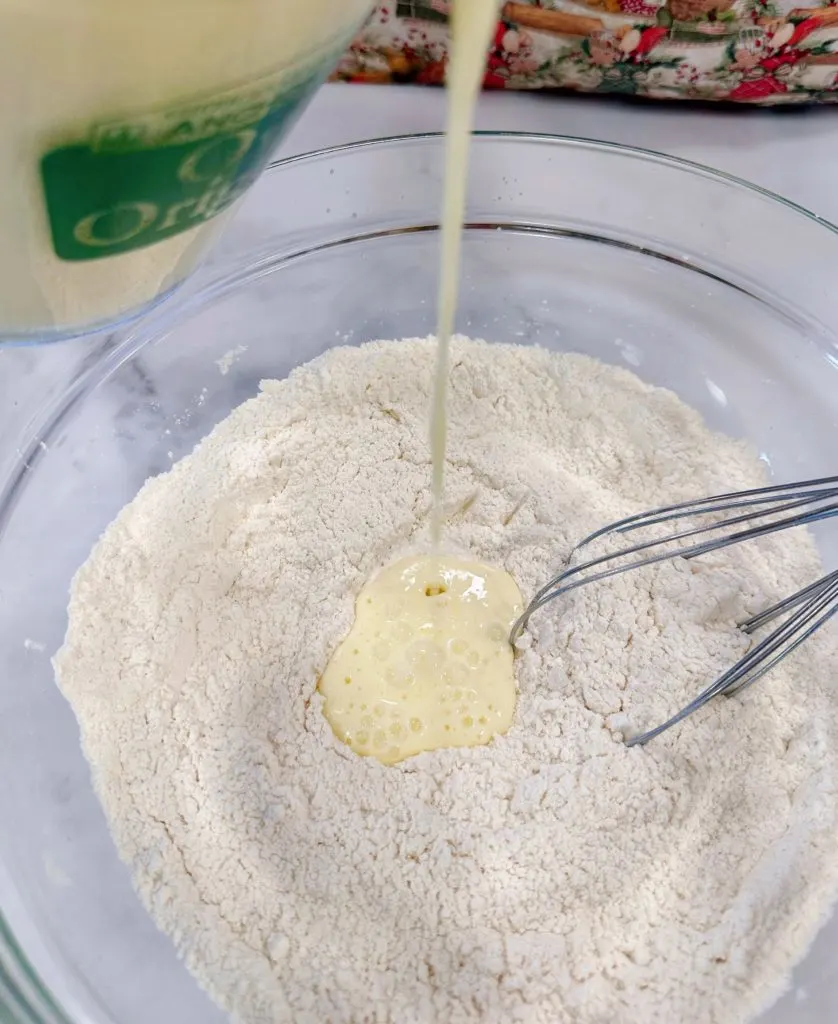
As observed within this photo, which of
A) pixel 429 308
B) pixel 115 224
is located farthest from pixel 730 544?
pixel 115 224

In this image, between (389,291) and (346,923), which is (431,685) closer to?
(346,923)

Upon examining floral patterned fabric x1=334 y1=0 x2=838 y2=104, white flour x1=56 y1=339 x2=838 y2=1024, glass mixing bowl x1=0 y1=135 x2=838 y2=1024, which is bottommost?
white flour x1=56 y1=339 x2=838 y2=1024

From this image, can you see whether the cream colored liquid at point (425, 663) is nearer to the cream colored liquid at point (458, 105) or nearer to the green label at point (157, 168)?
the cream colored liquid at point (458, 105)

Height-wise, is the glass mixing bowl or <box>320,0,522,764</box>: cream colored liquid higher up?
the glass mixing bowl

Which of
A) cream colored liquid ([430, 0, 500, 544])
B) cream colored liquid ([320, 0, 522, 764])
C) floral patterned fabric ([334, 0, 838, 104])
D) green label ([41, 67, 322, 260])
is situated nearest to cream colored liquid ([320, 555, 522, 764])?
cream colored liquid ([320, 0, 522, 764])

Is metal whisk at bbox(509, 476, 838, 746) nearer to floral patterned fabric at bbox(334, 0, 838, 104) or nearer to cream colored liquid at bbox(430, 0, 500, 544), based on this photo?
cream colored liquid at bbox(430, 0, 500, 544)

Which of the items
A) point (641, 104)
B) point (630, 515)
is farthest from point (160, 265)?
point (641, 104)

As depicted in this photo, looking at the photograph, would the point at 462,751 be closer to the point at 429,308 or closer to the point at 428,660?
the point at 428,660
